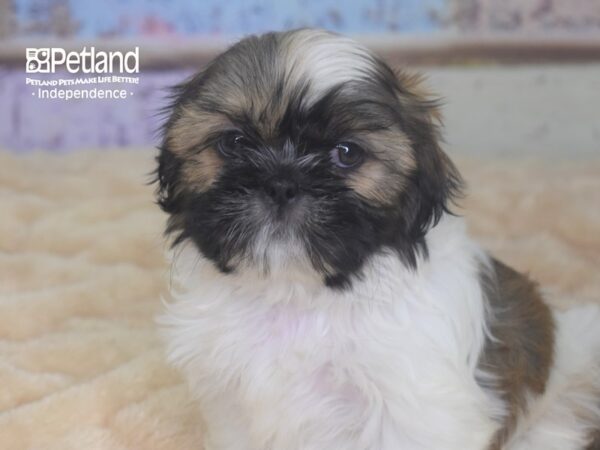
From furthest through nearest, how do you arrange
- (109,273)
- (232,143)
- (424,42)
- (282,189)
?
(424,42)
(109,273)
(232,143)
(282,189)

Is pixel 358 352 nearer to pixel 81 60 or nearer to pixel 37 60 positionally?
pixel 81 60

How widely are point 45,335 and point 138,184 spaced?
1228 millimetres

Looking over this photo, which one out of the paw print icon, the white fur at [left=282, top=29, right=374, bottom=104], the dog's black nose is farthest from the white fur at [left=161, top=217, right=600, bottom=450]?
the paw print icon

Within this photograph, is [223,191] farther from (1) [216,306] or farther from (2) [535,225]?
(2) [535,225]

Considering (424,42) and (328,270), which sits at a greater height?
(328,270)

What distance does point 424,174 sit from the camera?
1847 mm

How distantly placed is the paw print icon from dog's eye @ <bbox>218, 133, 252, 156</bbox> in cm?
253

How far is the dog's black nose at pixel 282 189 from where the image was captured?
169 cm

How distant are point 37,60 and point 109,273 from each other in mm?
1423

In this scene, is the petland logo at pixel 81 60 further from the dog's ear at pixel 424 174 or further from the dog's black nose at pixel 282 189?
the dog's black nose at pixel 282 189

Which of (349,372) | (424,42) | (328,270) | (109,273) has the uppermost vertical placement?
(328,270)

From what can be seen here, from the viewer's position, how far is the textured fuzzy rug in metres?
2.33

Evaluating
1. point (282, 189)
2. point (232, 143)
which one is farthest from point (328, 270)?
point (232, 143)

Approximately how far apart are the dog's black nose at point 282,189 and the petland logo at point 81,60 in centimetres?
259
